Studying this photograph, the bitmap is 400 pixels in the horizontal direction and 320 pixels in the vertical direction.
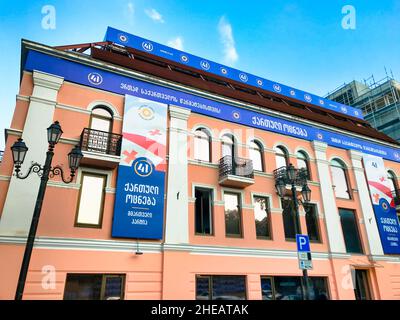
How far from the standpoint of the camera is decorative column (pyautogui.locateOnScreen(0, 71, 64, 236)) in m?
9.55

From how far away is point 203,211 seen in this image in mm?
12969

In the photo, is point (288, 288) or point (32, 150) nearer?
point (32, 150)

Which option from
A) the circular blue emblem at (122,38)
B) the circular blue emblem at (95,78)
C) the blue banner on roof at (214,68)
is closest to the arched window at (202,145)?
the circular blue emblem at (95,78)

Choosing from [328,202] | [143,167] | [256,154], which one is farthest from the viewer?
[328,202]

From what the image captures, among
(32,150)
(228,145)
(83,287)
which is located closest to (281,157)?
(228,145)

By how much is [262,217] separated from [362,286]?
22.7 ft

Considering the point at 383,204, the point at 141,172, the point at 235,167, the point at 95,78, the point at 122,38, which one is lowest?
the point at 141,172

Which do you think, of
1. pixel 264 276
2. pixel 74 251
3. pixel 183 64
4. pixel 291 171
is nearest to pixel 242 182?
pixel 291 171

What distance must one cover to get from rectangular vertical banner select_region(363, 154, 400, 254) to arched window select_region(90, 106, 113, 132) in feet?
51.4

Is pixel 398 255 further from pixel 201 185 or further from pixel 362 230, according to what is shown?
pixel 201 185

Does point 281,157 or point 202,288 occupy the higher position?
point 281,157

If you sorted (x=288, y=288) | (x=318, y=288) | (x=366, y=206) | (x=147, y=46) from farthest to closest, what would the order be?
(x=147, y=46) → (x=366, y=206) → (x=318, y=288) → (x=288, y=288)

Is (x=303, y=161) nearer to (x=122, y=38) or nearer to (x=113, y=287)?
(x=113, y=287)

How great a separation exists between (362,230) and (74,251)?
14922 millimetres
